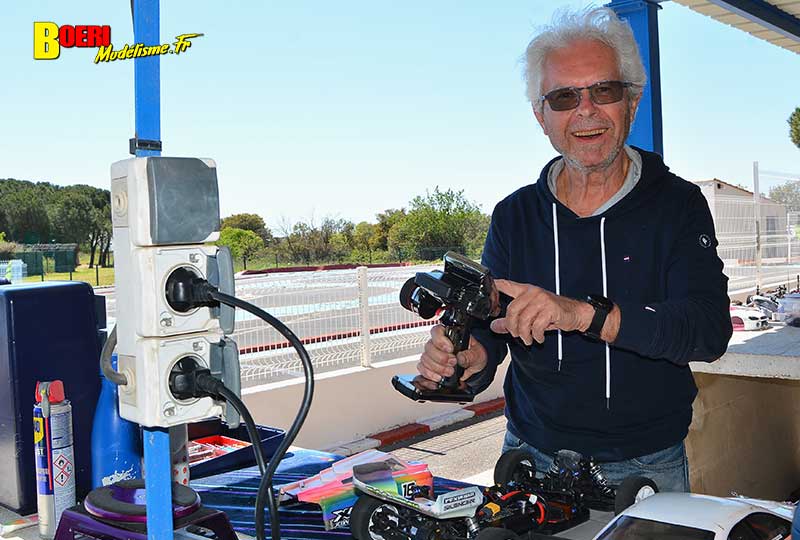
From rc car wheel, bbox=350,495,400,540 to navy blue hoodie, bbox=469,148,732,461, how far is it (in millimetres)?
521

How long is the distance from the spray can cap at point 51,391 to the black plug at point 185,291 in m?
0.83

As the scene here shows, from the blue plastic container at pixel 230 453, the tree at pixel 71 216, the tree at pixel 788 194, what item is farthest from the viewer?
the tree at pixel 71 216

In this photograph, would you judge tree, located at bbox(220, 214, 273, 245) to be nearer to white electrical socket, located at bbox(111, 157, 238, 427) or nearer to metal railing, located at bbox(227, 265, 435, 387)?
metal railing, located at bbox(227, 265, 435, 387)

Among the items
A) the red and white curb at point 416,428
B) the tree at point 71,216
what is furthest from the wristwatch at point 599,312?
the tree at point 71,216

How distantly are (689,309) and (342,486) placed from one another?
2.82 ft

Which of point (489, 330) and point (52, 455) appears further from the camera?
point (489, 330)

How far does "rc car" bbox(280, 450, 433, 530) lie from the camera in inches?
64.8

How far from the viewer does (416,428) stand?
333 inches

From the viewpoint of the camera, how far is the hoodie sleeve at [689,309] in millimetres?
1607

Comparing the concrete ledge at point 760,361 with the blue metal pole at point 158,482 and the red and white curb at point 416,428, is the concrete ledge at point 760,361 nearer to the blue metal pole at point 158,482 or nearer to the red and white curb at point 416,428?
the blue metal pole at point 158,482

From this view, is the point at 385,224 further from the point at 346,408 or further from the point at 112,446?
the point at 112,446

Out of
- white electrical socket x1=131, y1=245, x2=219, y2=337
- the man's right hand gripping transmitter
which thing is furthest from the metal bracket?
the man's right hand gripping transmitter

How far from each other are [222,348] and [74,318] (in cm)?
101

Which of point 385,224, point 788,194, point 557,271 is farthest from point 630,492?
point 385,224
